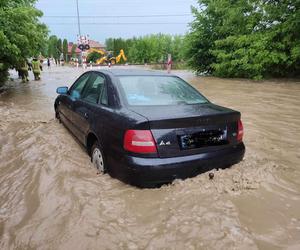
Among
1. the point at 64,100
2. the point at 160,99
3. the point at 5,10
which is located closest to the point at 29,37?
the point at 5,10

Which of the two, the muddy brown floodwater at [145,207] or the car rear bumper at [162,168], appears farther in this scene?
the car rear bumper at [162,168]

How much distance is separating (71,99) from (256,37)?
15.5m

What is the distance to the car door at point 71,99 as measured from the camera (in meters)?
5.52

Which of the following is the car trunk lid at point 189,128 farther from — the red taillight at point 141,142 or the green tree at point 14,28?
the green tree at point 14,28

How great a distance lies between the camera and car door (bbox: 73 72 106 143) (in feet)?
14.8

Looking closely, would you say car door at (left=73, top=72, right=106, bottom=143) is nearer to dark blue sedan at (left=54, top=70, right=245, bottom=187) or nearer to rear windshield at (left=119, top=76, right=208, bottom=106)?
dark blue sedan at (left=54, top=70, right=245, bottom=187)

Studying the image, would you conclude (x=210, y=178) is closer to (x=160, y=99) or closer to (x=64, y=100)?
(x=160, y=99)

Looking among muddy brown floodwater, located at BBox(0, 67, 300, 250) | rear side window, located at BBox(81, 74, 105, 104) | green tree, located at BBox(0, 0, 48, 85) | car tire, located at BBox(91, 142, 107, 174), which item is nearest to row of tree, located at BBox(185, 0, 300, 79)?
green tree, located at BBox(0, 0, 48, 85)

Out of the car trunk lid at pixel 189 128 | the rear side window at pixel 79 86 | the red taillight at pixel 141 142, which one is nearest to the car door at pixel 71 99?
the rear side window at pixel 79 86

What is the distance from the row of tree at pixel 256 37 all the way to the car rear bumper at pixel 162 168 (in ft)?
50.4

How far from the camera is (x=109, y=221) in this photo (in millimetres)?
3148

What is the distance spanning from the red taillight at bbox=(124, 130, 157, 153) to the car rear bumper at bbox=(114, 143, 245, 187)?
0.31 feet

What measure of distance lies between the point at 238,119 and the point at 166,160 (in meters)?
1.17

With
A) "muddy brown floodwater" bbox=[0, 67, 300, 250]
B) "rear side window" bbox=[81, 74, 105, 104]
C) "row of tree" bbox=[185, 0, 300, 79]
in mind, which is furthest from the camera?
"row of tree" bbox=[185, 0, 300, 79]
